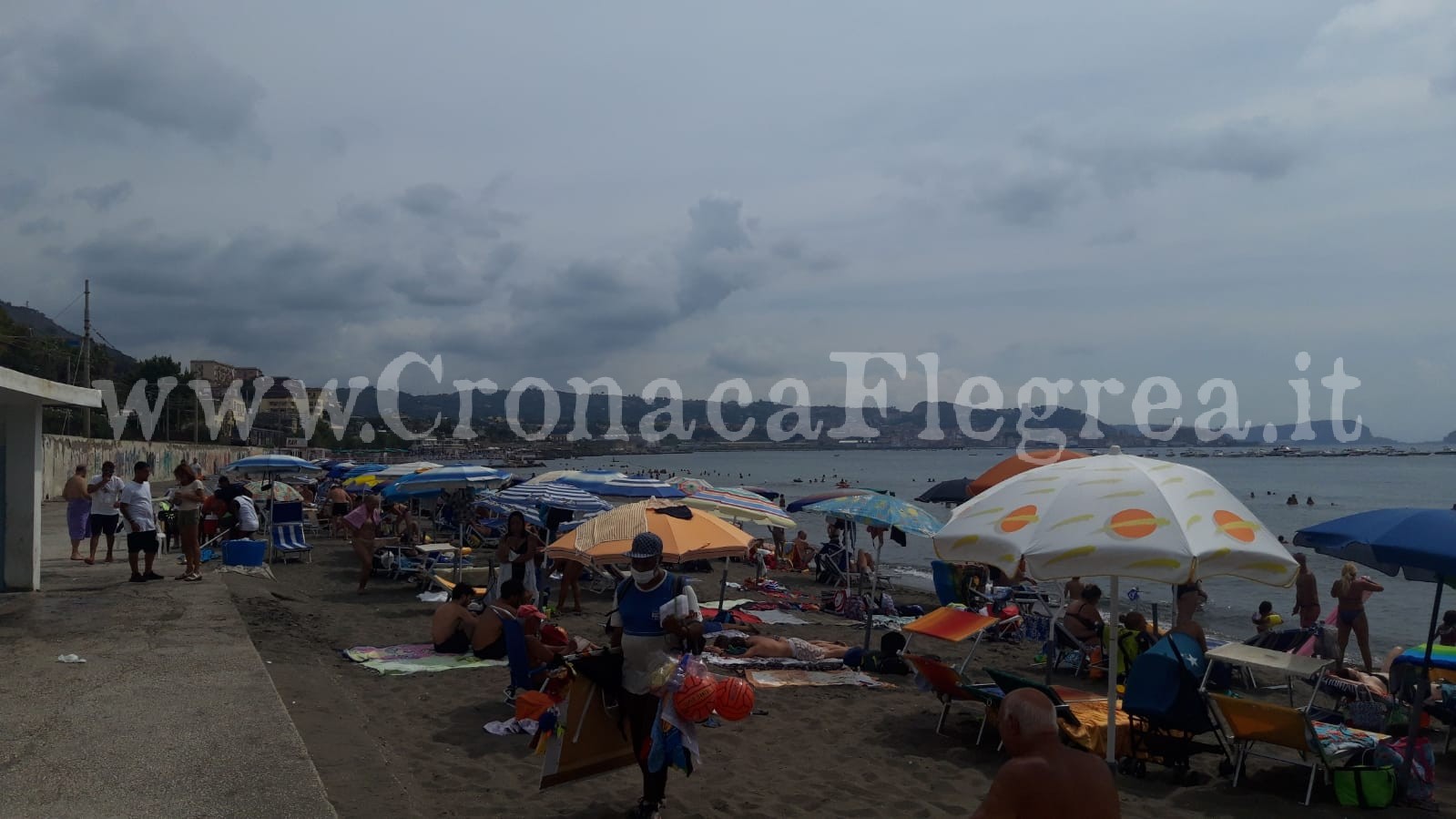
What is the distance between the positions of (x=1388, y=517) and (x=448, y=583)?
37.1 feet

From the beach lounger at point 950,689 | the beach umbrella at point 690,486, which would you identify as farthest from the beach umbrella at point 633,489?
the beach lounger at point 950,689

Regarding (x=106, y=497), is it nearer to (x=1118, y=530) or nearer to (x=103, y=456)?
(x=1118, y=530)

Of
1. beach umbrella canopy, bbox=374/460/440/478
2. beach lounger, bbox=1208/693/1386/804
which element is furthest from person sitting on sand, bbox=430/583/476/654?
beach umbrella canopy, bbox=374/460/440/478

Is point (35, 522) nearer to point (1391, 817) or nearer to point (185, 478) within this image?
point (185, 478)

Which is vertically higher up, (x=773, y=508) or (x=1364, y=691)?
(x=773, y=508)

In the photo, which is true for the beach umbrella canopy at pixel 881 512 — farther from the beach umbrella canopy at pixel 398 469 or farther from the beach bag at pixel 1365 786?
the beach umbrella canopy at pixel 398 469

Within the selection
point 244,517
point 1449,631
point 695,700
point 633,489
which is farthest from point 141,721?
point 1449,631

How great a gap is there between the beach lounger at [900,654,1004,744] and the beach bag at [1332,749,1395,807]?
2155 mm

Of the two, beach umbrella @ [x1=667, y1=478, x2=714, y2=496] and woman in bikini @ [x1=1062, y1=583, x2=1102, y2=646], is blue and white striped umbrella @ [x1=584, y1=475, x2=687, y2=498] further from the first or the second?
woman in bikini @ [x1=1062, y1=583, x2=1102, y2=646]

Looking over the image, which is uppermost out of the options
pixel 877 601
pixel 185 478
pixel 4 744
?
pixel 185 478

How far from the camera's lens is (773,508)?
1277cm

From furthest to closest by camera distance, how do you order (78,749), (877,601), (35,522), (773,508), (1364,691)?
(877,601) < (773,508) < (35,522) < (1364,691) < (78,749)

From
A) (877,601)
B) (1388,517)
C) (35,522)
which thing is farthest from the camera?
(877,601)

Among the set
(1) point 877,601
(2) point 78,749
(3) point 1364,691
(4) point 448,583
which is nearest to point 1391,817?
(3) point 1364,691
